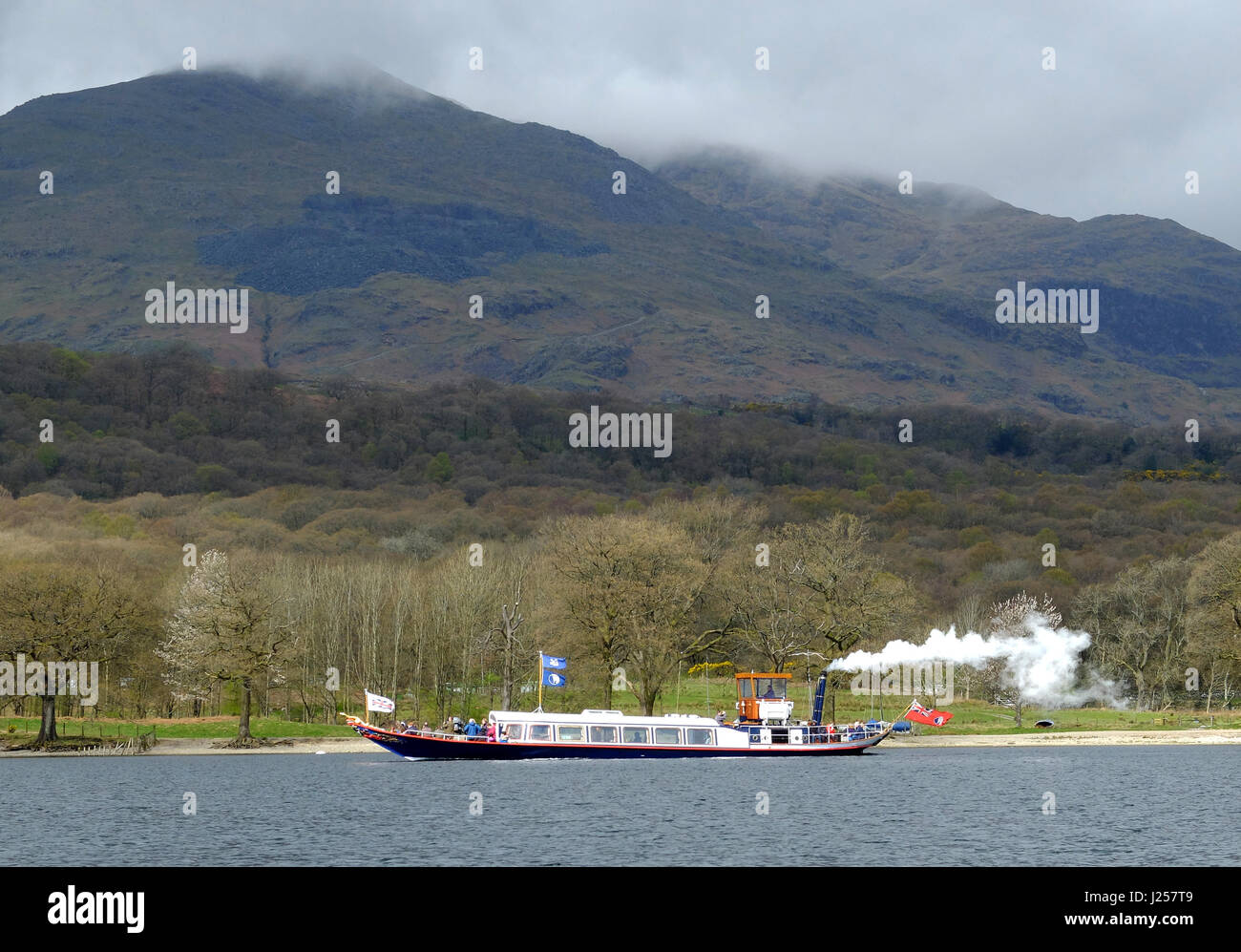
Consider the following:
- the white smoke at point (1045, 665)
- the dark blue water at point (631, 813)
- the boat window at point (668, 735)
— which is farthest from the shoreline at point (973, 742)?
the boat window at point (668, 735)

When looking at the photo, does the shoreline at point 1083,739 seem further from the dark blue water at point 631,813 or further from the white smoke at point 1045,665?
the dark blue water at point 631,813

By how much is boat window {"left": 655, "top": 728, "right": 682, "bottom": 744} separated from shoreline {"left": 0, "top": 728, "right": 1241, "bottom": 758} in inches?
889

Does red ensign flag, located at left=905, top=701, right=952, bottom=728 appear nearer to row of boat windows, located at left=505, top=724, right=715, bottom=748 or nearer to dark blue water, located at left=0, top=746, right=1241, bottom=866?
dark blue water, located at left=0, top=746, right=1241, bottom=866

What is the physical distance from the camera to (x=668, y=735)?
112m

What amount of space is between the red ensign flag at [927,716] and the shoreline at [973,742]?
199 cm

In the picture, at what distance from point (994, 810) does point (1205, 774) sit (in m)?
25.6

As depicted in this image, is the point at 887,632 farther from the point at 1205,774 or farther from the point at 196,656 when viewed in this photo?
the point at 196,656

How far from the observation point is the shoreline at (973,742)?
393ft

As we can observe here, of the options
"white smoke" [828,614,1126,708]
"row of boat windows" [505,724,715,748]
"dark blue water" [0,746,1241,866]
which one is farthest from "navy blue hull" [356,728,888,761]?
"white smoke" [828,614,1126,708]

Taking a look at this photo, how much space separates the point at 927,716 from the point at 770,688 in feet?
47.3

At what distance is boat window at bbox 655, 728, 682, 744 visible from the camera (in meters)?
112

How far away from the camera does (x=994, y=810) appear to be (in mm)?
72625
